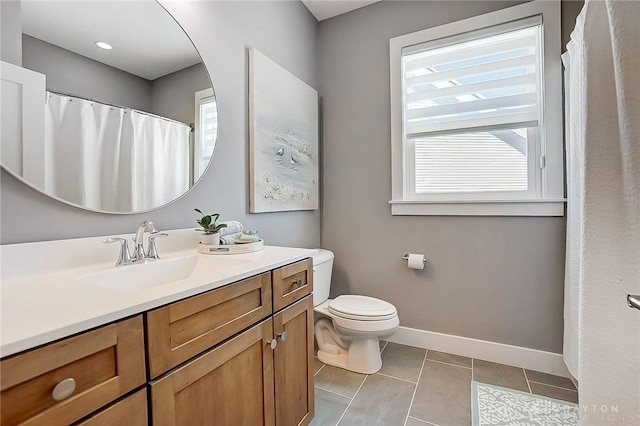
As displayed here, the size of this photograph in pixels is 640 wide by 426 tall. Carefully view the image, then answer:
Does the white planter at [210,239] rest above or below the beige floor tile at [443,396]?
above

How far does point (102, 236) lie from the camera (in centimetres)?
109

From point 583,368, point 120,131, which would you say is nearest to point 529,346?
point 583,368

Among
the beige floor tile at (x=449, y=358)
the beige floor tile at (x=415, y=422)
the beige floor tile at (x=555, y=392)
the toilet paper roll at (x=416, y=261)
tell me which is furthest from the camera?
the toilet paper roll at (x=416, y=261)

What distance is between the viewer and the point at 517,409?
1521 millimetres

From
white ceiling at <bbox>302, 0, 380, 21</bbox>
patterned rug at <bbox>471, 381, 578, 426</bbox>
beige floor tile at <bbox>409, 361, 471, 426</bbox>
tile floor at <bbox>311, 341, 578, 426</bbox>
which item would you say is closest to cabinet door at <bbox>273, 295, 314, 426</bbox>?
tile floor at <bbox>311, 341, 578, 426</bbox>

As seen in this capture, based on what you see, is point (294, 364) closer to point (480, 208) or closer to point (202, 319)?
point (202, 319)

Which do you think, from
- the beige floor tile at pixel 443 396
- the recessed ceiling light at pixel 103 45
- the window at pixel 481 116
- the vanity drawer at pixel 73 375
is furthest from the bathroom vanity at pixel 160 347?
the window at pixel 481 116

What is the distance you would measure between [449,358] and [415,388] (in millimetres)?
480

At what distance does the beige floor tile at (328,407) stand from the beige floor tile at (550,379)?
1.17 m

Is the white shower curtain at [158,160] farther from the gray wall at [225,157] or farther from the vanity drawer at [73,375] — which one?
the vanity drawer at [73,375]

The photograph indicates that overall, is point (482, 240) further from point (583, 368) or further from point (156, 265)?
point (156, 265)

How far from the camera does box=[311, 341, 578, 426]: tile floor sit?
4.87ft

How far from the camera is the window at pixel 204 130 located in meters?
1.44

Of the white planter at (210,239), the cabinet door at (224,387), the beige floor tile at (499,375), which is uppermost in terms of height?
the white planter at (210,239)
